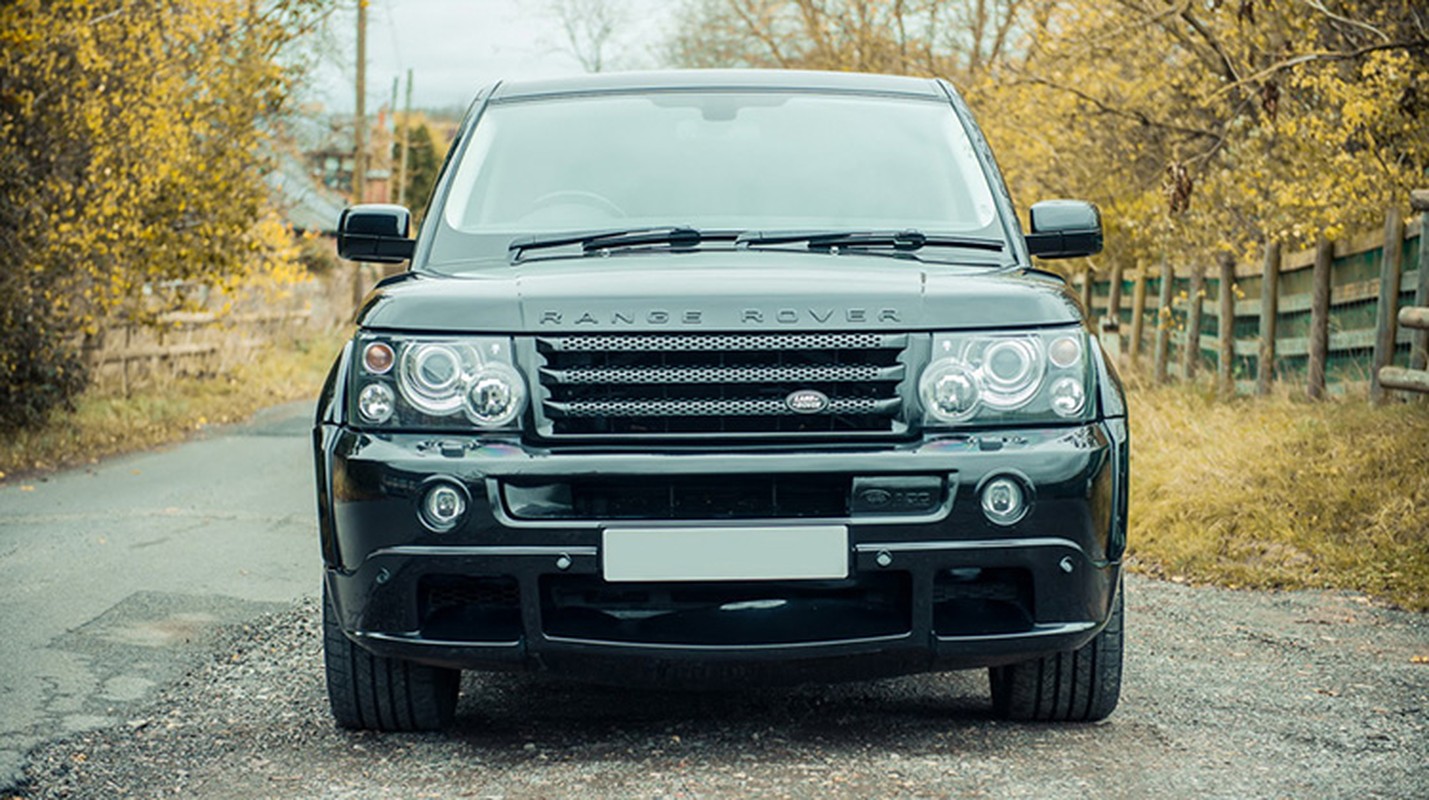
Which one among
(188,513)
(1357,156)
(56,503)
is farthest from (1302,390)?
(56,503)

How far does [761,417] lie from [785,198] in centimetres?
132

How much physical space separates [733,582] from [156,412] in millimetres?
14582

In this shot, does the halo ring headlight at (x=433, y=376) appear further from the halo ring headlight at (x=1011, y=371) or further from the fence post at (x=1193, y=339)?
the fence post at (x=1193, y=339)

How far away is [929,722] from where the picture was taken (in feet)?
15.4

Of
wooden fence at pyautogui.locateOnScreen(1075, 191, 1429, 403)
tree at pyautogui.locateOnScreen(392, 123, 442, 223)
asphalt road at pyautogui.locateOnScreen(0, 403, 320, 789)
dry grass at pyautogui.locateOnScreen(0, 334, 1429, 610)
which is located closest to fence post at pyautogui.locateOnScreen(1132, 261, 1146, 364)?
wooden fence at pyautogui.locateOnScreen(1075, 191, 1429, 403)

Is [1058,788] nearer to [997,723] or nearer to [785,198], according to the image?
[997,723]

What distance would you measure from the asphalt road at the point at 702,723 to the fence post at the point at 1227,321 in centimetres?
774

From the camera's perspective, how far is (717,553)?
12.8 feet

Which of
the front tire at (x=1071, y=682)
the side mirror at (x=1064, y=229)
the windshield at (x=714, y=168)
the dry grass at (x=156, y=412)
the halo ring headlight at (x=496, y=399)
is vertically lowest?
the dry grass at (x=156, y=412)

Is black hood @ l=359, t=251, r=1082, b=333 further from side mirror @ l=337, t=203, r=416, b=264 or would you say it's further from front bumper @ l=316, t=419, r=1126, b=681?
side mirror @ l=337, t=203, r=416, b=264

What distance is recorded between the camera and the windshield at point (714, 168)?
5.05 meters

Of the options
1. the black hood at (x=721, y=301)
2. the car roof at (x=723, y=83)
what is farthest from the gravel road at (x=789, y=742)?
the car roof at (x=723, y=83)

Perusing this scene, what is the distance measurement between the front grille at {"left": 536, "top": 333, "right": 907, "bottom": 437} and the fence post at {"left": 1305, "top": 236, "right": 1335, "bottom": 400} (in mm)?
8826

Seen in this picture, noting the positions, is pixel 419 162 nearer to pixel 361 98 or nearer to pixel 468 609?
pixel 361 98
